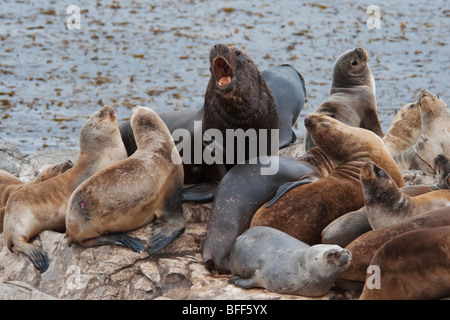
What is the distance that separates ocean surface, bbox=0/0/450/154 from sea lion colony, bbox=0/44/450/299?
196 inches

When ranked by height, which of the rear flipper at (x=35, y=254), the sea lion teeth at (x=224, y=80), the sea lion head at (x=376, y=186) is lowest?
the rear flipper at (x=35, y=254)

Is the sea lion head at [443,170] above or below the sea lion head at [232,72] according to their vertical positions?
below

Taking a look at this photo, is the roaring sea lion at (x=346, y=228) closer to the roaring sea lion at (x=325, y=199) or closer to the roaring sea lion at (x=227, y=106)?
the roaring sea lion at (x=325, y=199)

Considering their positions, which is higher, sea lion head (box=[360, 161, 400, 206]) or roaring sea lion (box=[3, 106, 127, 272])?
sea lion head (box=[360, 161, 400, 206])

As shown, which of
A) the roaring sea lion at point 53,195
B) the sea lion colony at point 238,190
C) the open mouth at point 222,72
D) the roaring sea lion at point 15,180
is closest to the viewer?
the sea lion colony at point 238,190

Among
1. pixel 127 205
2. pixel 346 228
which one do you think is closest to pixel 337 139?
pixel 346 228

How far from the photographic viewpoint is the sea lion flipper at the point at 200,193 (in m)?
6.35

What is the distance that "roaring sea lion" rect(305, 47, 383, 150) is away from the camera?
29.1 feet

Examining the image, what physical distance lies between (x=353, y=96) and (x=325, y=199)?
3.86 meters

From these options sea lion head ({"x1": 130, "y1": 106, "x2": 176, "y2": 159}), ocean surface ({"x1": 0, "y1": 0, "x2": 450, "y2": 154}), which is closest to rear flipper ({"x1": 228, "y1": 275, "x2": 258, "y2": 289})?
sea lion head ({"x1": 130, "y1": 106, "x2": 176, "y2": 159})

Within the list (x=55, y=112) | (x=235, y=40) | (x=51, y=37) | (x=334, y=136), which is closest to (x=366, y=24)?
(x=235, y=40)

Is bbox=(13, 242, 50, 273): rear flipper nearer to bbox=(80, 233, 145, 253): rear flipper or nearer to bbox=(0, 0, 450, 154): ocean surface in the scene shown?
bbox=(80, 233, 145, 253): rear flipper

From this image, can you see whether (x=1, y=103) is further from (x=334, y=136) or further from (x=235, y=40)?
(x=334, y=136)

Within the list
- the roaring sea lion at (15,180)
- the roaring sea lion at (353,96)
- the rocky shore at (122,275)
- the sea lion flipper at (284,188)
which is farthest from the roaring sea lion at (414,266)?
the roaring sea lion at (353,96)
